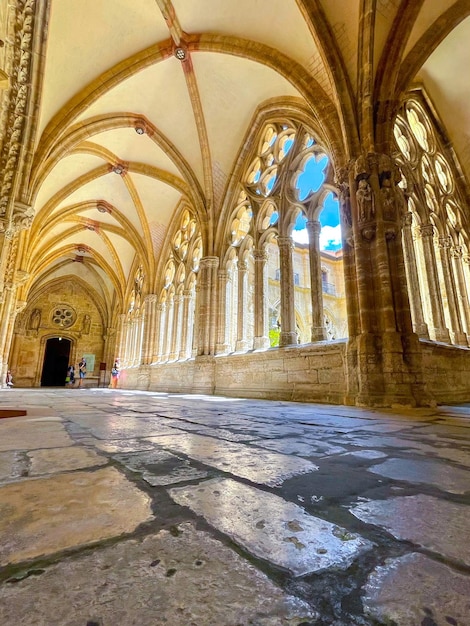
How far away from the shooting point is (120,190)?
44.5 ft

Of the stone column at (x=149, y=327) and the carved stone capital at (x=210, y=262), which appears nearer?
the carved stone capital at (x=210, y=262)

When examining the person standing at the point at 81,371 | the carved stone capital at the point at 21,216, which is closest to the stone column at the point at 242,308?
the carved stone capital at the point at 21,216

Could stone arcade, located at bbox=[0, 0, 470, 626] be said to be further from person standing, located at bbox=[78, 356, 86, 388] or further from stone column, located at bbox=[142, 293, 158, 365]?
person standing, located at bbox=[78, 356, 86, 388]

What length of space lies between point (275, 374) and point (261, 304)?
2.21m

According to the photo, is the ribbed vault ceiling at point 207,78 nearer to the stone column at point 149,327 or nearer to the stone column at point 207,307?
the stone column at point 207,307

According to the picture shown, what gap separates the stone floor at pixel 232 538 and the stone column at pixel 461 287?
793 centimetres

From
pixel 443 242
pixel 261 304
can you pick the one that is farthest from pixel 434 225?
pixel 261 304

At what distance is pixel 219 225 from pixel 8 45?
6.24 meters

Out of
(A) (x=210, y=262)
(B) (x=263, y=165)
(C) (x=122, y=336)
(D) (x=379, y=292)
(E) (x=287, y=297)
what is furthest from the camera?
(C) (x=122, y=336)

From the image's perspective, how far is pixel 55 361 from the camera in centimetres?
2511

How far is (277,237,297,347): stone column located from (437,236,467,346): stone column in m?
3.78

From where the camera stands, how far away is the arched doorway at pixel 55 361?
2472cm

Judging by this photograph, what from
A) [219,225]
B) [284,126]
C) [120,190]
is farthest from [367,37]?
[120,190]

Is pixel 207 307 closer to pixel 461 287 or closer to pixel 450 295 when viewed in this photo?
pixel 450 295
